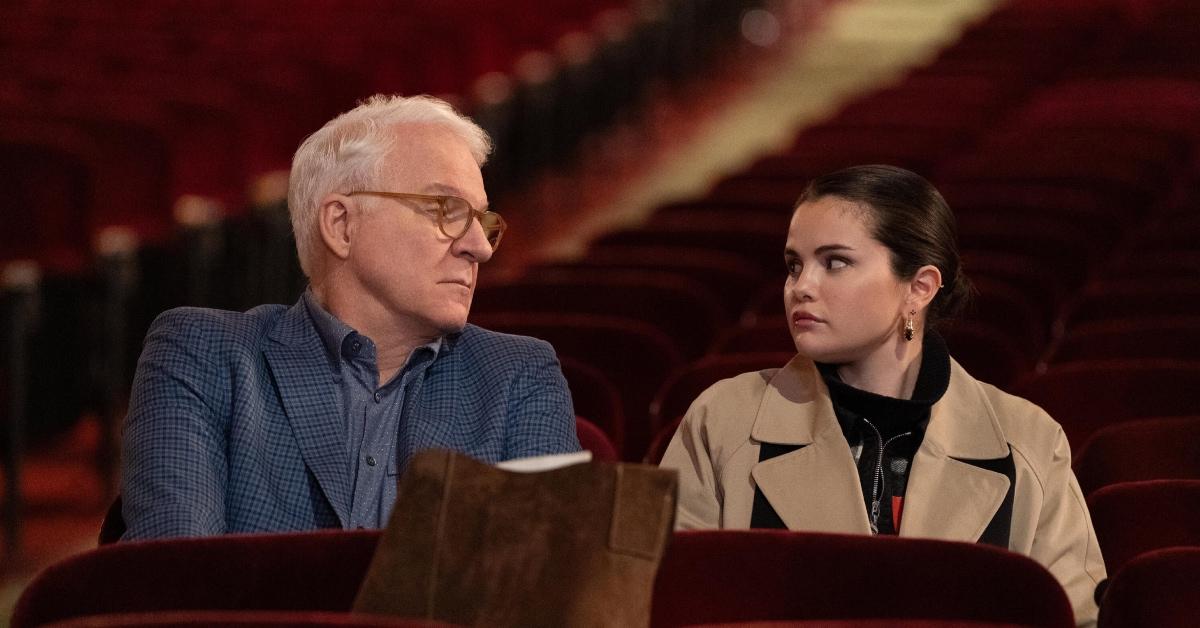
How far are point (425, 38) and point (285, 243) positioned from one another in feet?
4.47

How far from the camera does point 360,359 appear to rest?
1408mm

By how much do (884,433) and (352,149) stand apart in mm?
497

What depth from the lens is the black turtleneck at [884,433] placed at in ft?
4.53

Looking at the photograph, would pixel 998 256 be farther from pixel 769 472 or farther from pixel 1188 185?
pixel 769 472

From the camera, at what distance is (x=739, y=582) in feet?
3.49

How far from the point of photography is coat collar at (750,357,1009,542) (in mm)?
1343

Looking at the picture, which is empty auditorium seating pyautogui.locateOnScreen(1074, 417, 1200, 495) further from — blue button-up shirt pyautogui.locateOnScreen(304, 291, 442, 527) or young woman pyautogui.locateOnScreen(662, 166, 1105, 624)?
blue button-up shirt pyautogui.locateOnScreen(304, 291, 442, 527)

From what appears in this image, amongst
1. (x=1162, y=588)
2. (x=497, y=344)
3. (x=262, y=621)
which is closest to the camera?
(x=262, y=621)

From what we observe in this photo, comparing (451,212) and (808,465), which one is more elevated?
(451,212)

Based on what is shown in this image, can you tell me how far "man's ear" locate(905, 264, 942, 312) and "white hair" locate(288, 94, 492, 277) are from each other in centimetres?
38

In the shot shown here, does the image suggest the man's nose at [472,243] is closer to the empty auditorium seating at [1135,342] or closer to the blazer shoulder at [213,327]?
the blazer shoulder at [213,327]

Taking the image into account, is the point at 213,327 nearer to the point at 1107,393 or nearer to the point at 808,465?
Answer: the point at 808,465

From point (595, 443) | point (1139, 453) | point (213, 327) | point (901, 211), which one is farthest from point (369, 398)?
point (1139, 453)

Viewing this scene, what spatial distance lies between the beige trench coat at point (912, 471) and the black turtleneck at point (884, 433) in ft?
0.05
